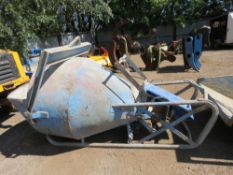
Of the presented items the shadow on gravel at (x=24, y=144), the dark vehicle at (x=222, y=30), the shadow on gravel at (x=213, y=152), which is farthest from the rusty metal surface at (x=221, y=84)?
the dark vehicle at (x=222, y=30)

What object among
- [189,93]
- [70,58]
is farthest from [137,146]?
[189,93]

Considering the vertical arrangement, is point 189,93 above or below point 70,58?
below

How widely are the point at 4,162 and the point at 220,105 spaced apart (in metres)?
3.38

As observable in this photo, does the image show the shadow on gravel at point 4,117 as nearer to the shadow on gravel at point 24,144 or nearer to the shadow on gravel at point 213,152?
the shadow on gravel at point 24,144

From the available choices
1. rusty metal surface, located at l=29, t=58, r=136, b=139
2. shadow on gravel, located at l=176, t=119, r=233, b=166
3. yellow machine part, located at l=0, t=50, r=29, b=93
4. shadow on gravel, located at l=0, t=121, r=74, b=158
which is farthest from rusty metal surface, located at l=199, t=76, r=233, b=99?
yellow machine part, located at l=0, t=50, r=29, b=93

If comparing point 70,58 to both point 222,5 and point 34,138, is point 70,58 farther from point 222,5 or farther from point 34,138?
point 222,5

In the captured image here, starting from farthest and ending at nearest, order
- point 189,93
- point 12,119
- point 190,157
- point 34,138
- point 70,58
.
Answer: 1. point 189,93
2. point 12,119
3. point 34,138
4. point 70,58
5. point 190,157

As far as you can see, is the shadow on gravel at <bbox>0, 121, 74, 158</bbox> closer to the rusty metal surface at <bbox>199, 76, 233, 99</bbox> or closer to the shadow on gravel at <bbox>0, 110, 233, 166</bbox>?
the shadow on gravel at <bbox>0, 110, 233, 166</bbox>

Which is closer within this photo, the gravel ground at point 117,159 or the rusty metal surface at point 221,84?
the gravel ground at point 117,159

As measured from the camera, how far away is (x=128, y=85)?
148 inches

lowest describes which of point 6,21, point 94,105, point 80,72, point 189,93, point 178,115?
point 189,93

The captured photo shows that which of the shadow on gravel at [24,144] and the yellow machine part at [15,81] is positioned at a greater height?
the yellow machine part at [15,81]

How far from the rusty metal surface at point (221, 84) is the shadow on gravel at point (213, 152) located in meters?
0.70

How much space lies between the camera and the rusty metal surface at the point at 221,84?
3905 millimetres
